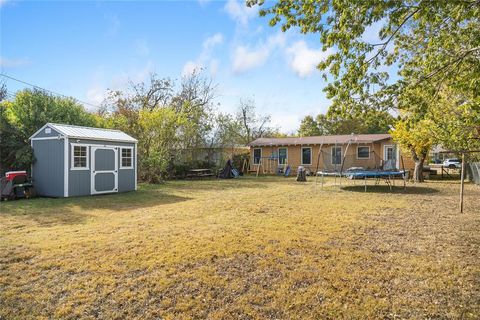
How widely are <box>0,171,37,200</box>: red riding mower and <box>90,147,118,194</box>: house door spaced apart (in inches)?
77.7

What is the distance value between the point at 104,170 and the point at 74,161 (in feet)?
4.03

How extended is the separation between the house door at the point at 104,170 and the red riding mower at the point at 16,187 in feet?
6.48

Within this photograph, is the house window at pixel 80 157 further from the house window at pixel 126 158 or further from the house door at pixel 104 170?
the house window at pixel 126 158

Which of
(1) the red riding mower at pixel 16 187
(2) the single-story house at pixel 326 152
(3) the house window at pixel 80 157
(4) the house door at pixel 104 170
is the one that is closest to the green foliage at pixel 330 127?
(2) the single-story house at pixel 326 152

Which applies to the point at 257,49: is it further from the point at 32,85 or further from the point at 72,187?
the point at 32,85

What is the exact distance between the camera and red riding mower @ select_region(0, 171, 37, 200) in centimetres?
992

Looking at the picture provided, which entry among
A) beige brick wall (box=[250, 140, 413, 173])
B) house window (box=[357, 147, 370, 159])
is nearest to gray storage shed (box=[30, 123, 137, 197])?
beige brick wall (box=[250, 140, 413, 173])

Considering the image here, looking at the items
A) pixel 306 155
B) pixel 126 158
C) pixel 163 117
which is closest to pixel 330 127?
pixel 306 155

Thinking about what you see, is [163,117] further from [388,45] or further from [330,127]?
[330,127]

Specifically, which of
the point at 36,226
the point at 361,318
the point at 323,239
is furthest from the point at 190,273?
the point at 36,226

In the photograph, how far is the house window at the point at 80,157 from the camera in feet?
35.4

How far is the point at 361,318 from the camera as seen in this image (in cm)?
262

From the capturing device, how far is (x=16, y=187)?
10.2m

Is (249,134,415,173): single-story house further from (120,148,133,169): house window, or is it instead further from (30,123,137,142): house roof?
(30,123,137,142): house roof
